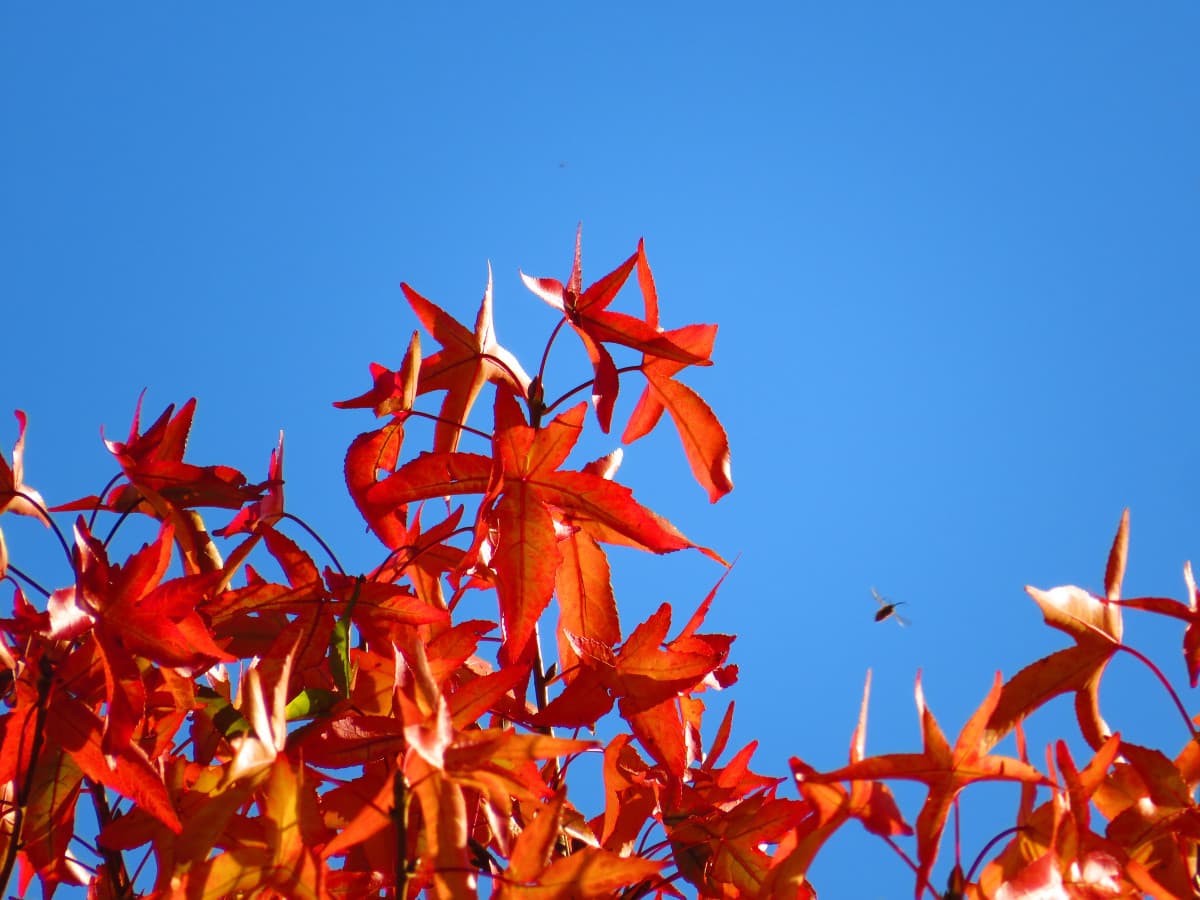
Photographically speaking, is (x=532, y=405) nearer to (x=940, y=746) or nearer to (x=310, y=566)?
(x=310, y=566)

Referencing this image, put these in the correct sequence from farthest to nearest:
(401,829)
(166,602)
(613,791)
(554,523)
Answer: (613,791), (554,523), (166,602), (401,829)

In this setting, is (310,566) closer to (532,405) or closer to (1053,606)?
(532,405)

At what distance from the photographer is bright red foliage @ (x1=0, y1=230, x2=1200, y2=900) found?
815 mm

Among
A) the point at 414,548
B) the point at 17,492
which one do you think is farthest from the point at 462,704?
the point at 17,492

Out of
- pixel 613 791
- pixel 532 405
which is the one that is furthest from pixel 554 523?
pixel 613 791

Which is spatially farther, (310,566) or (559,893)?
(310,566)

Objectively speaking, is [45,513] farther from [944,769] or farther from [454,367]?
[944,769]

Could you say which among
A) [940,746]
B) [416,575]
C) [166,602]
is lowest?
[940,746]

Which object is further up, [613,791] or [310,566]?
[310,566]

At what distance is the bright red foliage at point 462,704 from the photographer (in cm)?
81

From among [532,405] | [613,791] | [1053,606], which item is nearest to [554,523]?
[532,405]

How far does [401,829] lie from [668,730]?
385 mm

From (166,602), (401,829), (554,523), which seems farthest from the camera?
(554,523)

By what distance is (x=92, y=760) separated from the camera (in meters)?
0.96
